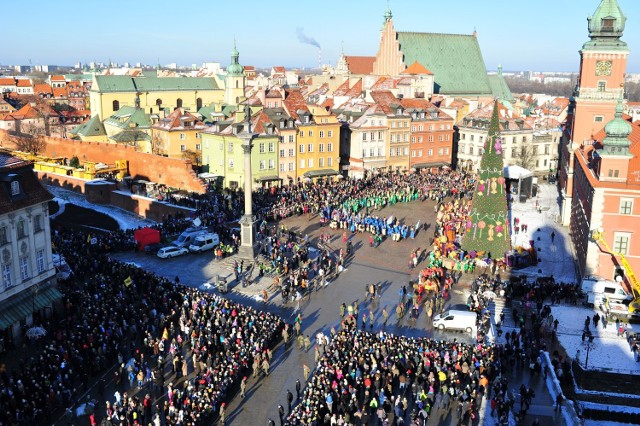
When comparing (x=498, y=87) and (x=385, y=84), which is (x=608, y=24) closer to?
(x=385, y=84)

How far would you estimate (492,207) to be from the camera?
36469 mm

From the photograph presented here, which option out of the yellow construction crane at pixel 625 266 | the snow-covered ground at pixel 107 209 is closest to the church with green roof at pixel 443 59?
the snow-covered ground at pixel 107 209

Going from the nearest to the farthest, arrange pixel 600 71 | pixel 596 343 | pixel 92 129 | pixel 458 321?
pixel 596 343 < pixel 458 321 < pixel 600 71 < pixel 92 129

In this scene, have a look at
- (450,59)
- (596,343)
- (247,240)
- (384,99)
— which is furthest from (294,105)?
(450,59)

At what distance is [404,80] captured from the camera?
255ft

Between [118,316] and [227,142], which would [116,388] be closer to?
[118,316]

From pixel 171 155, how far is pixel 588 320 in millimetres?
47722

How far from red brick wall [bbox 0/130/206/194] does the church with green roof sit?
138 ft

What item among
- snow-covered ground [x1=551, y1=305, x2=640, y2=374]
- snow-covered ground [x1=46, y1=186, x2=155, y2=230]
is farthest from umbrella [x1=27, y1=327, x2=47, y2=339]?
snow-covered ground [x1=551, y1=305, x2=640, y2=374]

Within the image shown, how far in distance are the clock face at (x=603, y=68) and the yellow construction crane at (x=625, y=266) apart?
57.0ft

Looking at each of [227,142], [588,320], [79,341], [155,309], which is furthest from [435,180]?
[79,341]

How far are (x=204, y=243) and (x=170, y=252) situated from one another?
7.46ft

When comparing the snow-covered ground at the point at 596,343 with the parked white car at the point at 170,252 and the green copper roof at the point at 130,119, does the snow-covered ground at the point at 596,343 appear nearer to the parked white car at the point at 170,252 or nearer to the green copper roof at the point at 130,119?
the parked white car at the point at 170,252

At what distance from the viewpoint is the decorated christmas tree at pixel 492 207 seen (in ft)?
120
